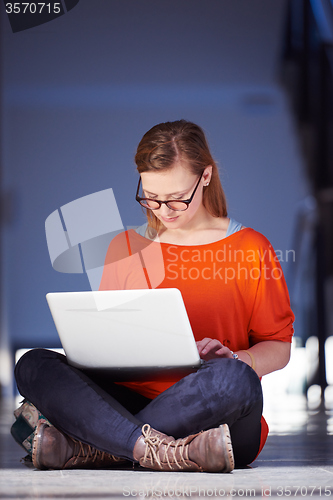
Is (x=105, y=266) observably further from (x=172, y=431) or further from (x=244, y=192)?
(x=244, y=192)

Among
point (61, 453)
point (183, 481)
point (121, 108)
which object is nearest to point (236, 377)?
point (183, 481)

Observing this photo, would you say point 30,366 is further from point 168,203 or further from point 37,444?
point 168,203

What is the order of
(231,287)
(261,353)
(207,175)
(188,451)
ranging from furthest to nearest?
(207,175) → (231,287) → (261,353) → (188,451)

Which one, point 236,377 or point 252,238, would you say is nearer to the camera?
point 236,377

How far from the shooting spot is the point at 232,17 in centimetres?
472

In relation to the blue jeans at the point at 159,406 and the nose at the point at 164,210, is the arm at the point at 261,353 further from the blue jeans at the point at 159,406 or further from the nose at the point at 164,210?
the nose at the point at 164,210

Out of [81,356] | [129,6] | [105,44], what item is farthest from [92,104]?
[81,356]

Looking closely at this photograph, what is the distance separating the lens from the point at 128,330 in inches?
48.3

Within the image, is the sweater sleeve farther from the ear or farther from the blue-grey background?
the blue-grey background

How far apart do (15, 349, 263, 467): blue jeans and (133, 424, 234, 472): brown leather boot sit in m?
0.03

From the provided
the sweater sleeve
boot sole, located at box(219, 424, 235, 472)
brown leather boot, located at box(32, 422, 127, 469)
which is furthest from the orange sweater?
boot sole, located at box(219, 424, 235, 472)

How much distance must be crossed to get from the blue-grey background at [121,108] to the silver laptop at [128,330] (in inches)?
130

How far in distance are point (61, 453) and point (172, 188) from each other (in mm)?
704

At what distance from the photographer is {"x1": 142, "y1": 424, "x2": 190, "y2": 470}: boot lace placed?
1.17 meters
